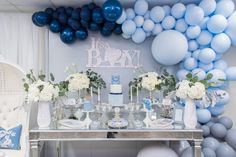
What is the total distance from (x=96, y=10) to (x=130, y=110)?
1.25m

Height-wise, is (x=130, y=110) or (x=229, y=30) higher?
(x=229, y=30)

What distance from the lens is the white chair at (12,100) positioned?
2.88 m

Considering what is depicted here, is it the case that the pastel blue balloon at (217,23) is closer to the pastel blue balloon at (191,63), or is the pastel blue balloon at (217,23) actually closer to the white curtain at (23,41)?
the pastel blue balloon at (191,63)

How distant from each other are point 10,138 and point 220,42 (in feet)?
8.55

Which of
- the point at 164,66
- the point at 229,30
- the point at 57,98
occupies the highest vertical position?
the point at 229,30

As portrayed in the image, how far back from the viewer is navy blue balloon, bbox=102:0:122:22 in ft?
9.43

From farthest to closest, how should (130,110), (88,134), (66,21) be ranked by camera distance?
(66,21) < (130,110) < (88,134)

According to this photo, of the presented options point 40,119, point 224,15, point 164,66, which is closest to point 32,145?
point 40,119

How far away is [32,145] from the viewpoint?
8.13 ft

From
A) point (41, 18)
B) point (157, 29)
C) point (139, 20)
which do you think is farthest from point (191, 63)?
point (41, 18)

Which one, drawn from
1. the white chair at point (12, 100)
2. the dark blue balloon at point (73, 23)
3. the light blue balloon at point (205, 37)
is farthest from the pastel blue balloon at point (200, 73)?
the white chair at point (12, 100)

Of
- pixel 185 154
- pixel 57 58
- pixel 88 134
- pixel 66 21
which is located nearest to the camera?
pixel 88 134

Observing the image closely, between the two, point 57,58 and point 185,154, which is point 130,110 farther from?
point 57,58

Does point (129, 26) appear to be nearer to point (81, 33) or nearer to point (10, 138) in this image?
point (81, 33)
